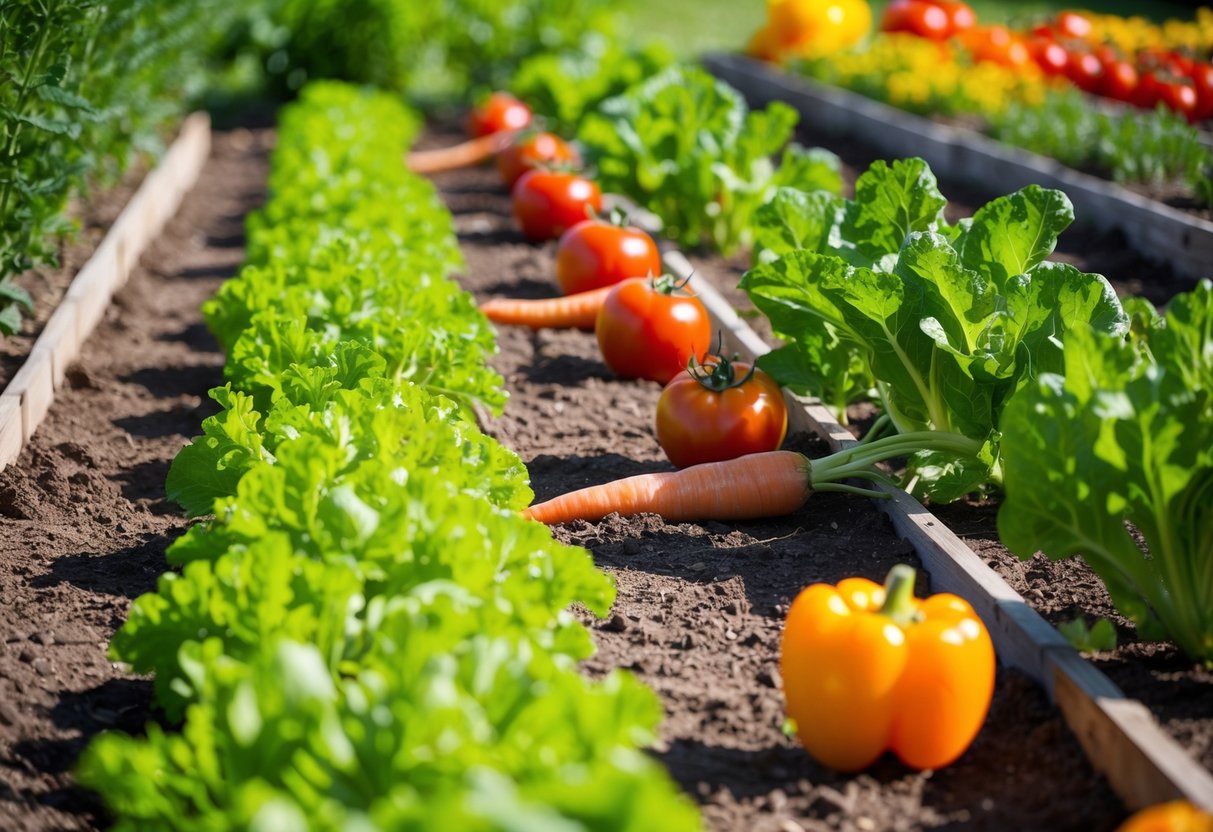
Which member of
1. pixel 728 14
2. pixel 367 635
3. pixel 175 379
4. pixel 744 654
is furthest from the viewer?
pixel 728 14

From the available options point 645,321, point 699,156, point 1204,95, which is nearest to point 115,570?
point 645,321

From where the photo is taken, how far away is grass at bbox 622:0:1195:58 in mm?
17281

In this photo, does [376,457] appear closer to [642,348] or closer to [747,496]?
[747,496]

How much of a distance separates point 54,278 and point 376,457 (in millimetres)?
3844

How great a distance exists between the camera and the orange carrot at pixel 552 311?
6.06 m

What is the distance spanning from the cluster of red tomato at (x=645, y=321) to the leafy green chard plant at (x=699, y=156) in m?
0.39

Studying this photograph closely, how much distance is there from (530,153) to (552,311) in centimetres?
292

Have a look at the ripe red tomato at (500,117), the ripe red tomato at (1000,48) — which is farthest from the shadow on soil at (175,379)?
the ripe red tomato at (1000,48)

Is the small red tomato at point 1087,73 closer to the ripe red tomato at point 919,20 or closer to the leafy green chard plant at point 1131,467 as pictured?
the ripe red tomato at point 919,20

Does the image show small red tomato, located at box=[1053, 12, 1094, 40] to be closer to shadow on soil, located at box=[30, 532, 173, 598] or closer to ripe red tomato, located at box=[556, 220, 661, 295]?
ripe red tomato, located at box=[556, 220, 661, 295]

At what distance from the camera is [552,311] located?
19.9 feet

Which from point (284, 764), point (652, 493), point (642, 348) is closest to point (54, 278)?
point (642, 348)

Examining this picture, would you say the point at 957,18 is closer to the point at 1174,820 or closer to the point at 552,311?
the point at 552,311

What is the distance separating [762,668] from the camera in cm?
318
